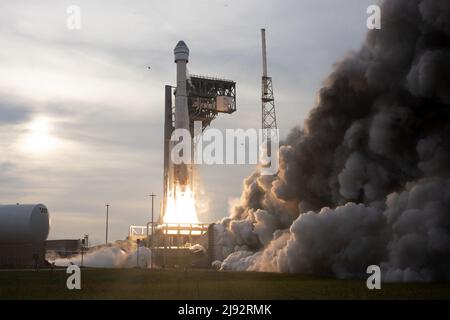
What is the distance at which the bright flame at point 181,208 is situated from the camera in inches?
4481

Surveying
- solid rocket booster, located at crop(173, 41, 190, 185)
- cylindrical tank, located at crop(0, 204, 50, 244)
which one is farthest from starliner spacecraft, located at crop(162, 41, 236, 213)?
cylindrical tank, located at crop(0, 204, 50, 244)

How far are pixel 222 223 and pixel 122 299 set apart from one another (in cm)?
7323

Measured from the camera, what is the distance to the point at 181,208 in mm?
114625

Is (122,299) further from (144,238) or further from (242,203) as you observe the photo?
(144,238)

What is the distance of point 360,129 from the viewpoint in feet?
221

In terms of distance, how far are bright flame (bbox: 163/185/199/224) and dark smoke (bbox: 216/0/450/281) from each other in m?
35.3

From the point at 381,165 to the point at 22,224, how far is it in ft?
178

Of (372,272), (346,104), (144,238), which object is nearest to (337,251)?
(372,272)

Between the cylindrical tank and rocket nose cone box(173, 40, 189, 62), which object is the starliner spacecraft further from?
the cylindrical tank

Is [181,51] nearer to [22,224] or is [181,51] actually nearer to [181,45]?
[181,45]

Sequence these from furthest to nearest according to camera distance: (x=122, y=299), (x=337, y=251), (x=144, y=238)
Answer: (x=144, y=238), (x=337, y=251), (x=122, y=299)

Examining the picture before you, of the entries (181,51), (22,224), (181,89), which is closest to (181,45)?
(181,51)

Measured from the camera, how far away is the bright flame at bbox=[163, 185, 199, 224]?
11381 centimetres

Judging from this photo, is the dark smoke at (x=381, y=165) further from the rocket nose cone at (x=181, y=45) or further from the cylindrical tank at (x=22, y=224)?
the rocket nose cone at (x=181, y=45)
